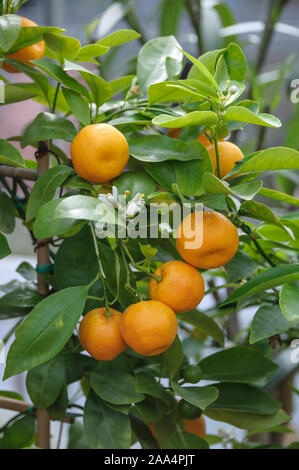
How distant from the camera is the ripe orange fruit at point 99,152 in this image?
489 mm

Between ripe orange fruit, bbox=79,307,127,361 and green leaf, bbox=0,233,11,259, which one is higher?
green leaf, bbox=0,233,11,259

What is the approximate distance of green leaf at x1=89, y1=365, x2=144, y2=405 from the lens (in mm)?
544

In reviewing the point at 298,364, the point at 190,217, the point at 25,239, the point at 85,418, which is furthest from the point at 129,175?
Answer: the point at 25,239

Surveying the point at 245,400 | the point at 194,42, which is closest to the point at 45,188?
the point at 245,400

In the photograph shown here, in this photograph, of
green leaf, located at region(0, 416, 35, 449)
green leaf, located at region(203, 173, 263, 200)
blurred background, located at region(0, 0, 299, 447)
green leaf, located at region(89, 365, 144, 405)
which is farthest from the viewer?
blurred background, located at region(0, 0, 299, 447)

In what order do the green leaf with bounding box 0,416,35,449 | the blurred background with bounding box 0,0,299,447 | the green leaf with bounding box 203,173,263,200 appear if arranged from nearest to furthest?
the green leaf with bounding box 203,173,263,200 → the green leaf with bounding box 0,416,35,449 → the blurred background with bounding box 0,0,299,447

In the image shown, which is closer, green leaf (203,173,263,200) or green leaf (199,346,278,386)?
green leaf (203,173,263,200)

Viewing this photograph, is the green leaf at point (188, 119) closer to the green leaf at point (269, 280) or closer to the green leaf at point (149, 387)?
the green leaf at point (269, 280)

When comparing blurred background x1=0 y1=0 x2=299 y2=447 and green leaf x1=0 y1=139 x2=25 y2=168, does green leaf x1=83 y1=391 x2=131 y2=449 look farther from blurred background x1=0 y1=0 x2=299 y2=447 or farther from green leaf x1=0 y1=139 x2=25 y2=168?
blurred background x1=0 y1=0 x2=299 y2=447

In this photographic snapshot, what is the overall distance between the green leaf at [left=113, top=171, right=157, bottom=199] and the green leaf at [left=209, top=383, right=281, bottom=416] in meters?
0.31

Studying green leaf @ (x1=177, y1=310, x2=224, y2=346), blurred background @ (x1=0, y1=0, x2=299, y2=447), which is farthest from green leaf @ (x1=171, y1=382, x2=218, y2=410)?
blurred background @ (x1=0, y1=0, x2=299, y2=447)

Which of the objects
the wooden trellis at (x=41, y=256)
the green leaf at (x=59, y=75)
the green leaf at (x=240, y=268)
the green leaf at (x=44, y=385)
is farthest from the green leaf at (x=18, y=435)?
the green leaf at (x=59, y=75)

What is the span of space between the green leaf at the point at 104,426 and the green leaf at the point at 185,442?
0.07 meters
